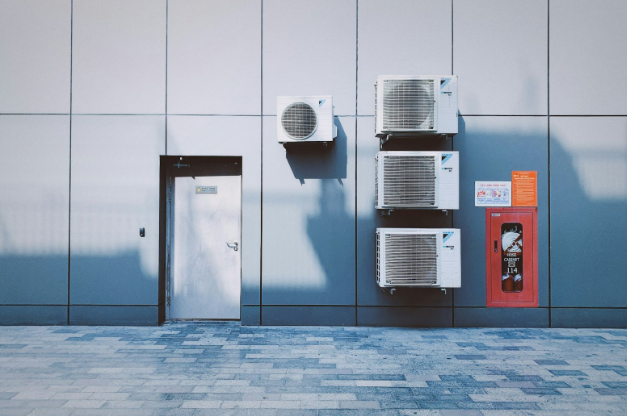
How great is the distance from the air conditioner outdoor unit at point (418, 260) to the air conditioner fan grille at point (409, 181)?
422mm

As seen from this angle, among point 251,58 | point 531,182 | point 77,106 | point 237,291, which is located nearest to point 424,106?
point 531,182

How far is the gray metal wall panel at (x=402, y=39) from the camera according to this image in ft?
17.4

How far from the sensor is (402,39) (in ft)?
17.5

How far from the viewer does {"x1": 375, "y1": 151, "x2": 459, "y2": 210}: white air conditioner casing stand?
4809mm

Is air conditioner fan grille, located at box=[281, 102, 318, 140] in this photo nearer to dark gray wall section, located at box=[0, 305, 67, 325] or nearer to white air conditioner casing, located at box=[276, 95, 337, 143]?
white air conditioner casing, located at box=[276, 95, 337, 143]

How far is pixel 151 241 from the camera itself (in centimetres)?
532

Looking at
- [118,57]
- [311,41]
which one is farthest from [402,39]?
[118,57]

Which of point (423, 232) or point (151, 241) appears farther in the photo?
→ point (151, 241)

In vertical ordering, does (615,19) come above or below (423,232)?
above

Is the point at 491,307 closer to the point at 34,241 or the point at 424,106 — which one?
the point at 424,106

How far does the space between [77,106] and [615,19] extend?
8159 millimetres

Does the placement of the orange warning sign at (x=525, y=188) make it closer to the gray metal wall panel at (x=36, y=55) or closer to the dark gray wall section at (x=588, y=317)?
the dark gray wall section at (x=588, y=317)

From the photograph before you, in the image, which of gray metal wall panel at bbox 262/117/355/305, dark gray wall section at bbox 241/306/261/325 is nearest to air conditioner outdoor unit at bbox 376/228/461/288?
gray metal wall panel at bbox 262/117/355/305

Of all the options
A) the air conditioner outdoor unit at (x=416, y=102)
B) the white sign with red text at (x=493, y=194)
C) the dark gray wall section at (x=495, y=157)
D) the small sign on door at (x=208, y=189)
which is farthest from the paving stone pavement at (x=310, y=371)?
the air conditioner outdoor unit at (x=416, y=102)
